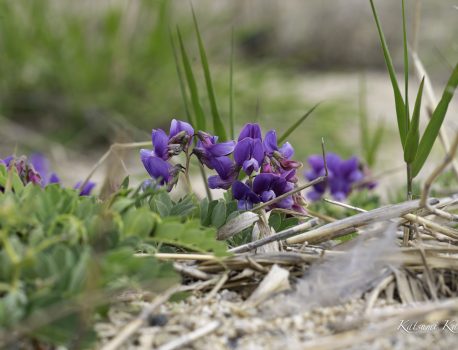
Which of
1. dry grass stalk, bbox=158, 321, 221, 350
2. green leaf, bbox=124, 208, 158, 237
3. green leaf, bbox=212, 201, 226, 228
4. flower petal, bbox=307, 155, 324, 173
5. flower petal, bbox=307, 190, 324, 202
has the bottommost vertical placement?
flower petal, bbox=307, 190, 324, 202

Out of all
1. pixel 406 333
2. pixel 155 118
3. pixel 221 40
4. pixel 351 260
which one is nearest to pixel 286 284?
pixel 351 260

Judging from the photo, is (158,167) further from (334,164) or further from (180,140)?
(334,164)

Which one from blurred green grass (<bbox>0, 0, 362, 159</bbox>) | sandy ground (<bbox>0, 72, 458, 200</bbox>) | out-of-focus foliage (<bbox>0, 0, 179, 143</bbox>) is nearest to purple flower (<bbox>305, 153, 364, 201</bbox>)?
sandy ground (<bbox>0, 72, 458, 200</bbox>)

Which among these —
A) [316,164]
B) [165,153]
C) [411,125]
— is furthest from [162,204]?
[316,164]

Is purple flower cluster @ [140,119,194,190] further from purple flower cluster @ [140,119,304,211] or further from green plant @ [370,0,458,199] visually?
green plant @ [370,0,458,199]

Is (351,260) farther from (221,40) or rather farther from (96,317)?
(221,40)

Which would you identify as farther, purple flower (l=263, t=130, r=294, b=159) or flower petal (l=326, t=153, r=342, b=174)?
flower petal (l=326, t=153, r=342, b=174)

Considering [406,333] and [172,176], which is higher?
[172,176]
